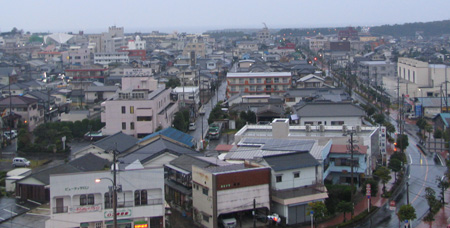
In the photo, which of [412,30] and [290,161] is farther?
[412,30]

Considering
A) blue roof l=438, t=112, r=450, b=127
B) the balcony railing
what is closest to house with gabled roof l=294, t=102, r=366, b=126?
blue roof l=438, t=112, r=450, b=127

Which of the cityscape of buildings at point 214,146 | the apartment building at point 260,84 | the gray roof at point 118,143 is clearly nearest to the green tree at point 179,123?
the cityscape of buildings at point 214,146

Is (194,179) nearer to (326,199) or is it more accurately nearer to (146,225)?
(146,225)

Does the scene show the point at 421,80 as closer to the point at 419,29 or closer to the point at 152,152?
the point at 152,152

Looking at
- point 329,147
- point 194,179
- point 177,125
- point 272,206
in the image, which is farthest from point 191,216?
point 177,125

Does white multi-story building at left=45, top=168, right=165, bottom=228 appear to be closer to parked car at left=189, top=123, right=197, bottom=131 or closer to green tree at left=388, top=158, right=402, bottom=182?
green tree at left=388, top=158, right=402, bottom=182

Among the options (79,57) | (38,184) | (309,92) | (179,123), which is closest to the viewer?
(38,184)

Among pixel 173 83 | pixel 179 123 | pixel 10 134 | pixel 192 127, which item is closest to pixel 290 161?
pixel 179 123
